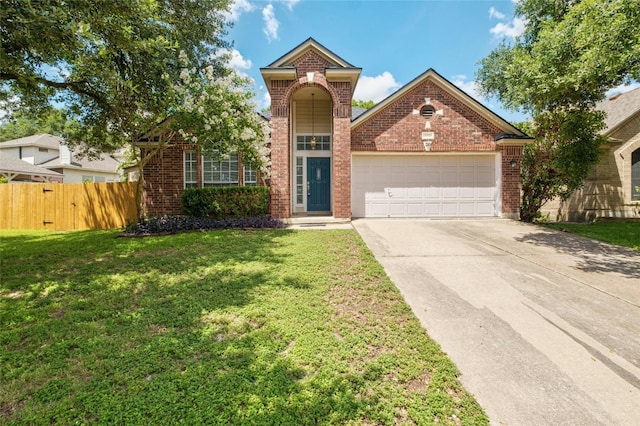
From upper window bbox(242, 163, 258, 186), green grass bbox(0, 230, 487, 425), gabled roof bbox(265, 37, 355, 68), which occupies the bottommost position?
green grass bbox(0, 230, 487, 425)

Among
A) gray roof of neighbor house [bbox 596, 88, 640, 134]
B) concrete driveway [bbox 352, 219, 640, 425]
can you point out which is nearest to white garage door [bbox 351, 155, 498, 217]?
concrete driveway [bbox 352, 219, 640, 425]

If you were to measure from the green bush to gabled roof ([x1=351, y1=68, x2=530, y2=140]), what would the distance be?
15.6 ft

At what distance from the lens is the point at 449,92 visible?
12.0 meters

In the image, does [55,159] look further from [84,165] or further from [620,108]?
[620,108]

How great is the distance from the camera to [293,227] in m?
10.3

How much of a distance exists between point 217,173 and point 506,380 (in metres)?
12.2

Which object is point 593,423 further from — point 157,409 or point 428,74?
point 428,74

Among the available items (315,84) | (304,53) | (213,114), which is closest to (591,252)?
(315,84)

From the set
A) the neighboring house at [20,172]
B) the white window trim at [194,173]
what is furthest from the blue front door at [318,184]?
the neighboring house at [20,172]

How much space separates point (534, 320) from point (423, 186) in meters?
9.02

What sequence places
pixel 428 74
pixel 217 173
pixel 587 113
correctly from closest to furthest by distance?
→ pixel 587 113
pixel 428 74
pixel 217 173

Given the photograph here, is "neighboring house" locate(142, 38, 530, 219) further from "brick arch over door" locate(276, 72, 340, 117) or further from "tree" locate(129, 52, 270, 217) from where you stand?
"tree" locate(129, 52, 270, 217)

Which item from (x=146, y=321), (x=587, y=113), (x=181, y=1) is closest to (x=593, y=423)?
(x=146, y=321)

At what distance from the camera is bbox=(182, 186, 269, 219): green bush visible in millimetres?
11312
